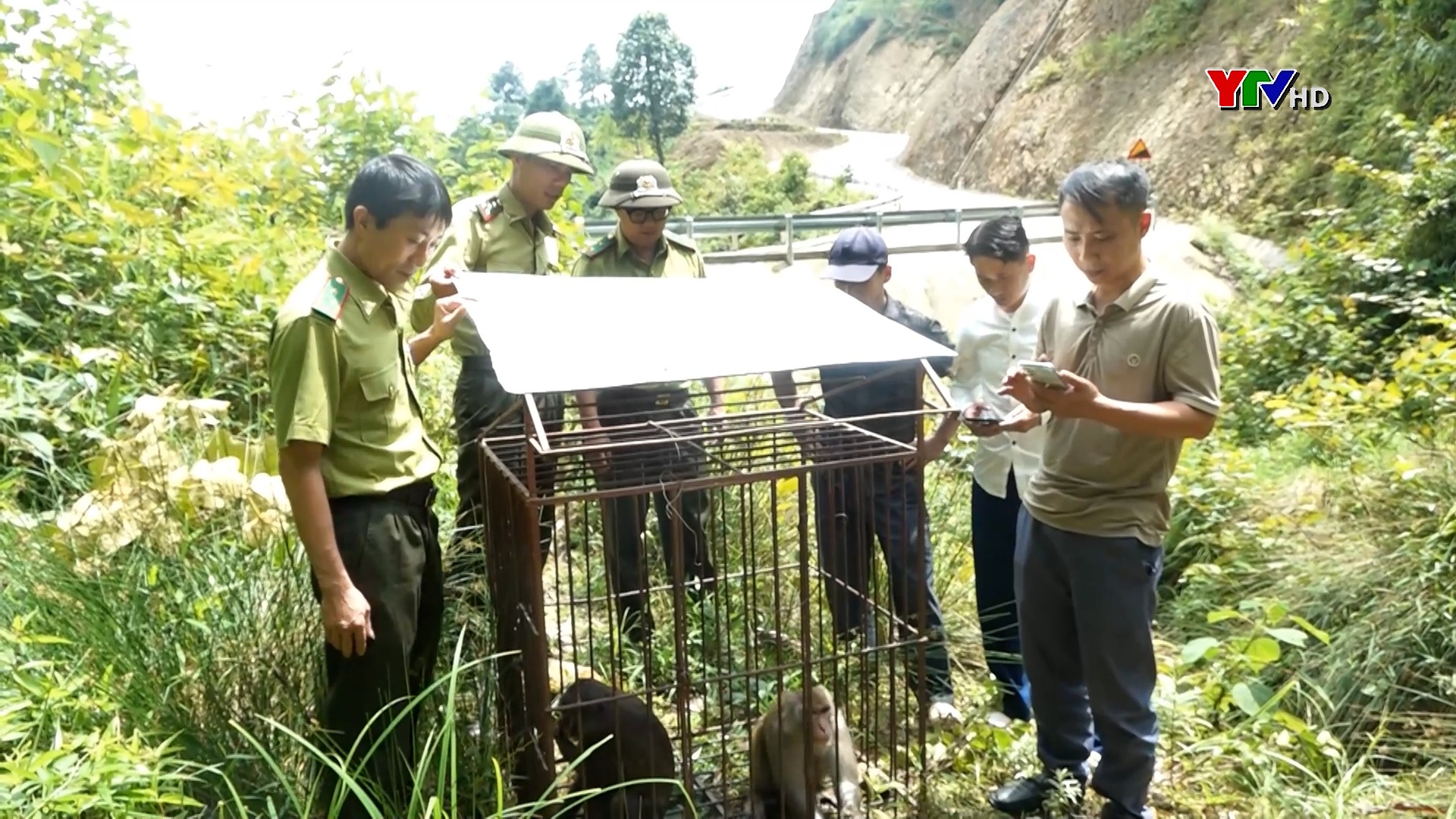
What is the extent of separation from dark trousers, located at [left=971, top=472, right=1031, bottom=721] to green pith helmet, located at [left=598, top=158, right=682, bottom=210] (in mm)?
1367

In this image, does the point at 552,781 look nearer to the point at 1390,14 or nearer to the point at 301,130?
the point at 301,130

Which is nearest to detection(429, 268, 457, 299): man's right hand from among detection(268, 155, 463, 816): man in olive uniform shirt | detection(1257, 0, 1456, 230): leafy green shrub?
detection(268, 155, 463, 816): man in olive uniform shirt

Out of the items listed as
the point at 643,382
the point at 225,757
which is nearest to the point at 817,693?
the point at 643,382

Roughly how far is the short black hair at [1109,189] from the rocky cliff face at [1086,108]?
37.4 feet

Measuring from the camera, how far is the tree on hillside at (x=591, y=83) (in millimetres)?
23953

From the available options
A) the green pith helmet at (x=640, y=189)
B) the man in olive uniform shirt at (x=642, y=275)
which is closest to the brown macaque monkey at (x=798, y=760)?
the man in olive uniform shirt at (x=642, y=275)

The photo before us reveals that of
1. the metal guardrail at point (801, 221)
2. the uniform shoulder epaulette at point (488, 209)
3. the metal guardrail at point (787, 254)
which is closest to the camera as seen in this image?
the uniform shoulder epaulette at point (488, 209)

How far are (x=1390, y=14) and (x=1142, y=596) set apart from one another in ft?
28.4

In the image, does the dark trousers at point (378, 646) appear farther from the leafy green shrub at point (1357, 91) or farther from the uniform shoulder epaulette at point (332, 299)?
the leafy green shrub at point (1357, 91)

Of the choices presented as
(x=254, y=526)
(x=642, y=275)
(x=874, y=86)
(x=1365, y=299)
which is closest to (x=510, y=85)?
(x=874, y=86)

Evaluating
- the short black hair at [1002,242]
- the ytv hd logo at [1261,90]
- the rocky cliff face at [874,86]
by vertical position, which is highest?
the rocky cliff face at [874,86]

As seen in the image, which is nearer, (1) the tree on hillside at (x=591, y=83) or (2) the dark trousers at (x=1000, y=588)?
(2) the dark trousers at (x=1000, y=588)

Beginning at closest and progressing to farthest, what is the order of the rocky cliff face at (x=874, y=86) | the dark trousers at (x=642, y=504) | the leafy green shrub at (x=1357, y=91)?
1. the dark trousers at (x=642, y=504)
2. the leafy green shrub at (x=1357, y=91)
3. the rocky cliff face at (x=874, y=86)

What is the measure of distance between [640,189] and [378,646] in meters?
1.81
